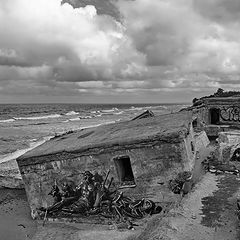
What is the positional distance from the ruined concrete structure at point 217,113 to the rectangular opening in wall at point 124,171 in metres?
13.0

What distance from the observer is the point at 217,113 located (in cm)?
2730

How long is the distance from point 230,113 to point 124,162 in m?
15.6

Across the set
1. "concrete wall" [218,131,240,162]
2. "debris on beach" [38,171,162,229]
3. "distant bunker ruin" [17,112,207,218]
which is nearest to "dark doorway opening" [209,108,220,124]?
"concrete wall" [218,131,240,162]

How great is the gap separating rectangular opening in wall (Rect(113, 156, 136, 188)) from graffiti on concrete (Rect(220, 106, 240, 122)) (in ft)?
49.1

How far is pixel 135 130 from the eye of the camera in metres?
14.8

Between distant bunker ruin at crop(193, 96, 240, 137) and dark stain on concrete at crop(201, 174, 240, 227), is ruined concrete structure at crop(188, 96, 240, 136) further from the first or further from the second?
dark stain on concrete at crop(201, 174, 240, 227)

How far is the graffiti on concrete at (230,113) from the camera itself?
2615 cm

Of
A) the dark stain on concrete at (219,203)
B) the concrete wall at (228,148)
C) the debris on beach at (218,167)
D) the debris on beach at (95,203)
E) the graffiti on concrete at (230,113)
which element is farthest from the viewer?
the graffiti on concrete at (230,113)

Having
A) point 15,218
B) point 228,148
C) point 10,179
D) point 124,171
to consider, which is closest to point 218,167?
point 228,148

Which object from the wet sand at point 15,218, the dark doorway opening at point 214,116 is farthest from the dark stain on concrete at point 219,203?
the dark doorway opening at point 214,116

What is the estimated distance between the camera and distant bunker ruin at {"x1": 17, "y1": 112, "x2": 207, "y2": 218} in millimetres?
12445

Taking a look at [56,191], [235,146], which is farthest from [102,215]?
[235,146]

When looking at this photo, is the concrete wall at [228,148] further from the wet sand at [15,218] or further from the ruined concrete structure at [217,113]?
the wet sand at [15,218]

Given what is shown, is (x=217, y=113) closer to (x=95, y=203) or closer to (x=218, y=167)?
(x=218, y=167)
